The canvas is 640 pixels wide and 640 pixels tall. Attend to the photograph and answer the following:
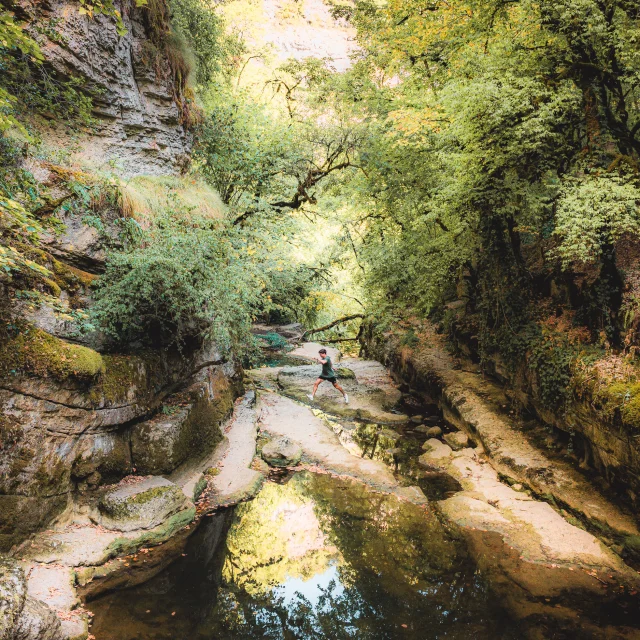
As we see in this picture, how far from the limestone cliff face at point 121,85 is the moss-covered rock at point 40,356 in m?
3.86

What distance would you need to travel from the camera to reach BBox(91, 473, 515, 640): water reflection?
4438 millimetres

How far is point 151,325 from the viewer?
304 inches

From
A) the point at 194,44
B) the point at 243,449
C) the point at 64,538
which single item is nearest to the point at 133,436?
the point at 64,538

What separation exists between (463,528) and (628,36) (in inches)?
340

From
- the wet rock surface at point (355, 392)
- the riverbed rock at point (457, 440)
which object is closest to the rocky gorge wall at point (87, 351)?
the wet rock surface at point (355, 392)

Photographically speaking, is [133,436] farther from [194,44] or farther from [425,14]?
[425,14]

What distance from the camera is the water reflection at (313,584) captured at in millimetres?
4438

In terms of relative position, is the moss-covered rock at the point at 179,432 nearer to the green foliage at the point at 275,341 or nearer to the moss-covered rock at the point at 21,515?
the moss-covered rock at the point at 21,515

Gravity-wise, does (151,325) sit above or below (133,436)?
above

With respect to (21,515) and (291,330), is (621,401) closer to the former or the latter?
(21,515)

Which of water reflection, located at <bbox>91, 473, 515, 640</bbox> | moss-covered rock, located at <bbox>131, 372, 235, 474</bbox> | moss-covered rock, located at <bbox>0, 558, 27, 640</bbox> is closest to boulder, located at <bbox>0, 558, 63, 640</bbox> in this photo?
moss-covered rock, located at <bbox>0, 558, 27, 640</bbox>

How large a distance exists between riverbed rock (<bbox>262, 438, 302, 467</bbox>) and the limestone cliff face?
21.7 feet

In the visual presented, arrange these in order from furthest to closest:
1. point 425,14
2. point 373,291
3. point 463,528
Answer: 1. point 373,291
2. point 425,14
3. point 463,528

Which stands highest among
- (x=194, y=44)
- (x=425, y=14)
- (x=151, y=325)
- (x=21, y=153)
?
(x=425, y=14)
